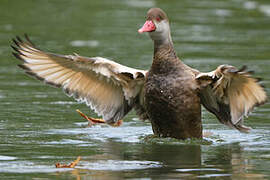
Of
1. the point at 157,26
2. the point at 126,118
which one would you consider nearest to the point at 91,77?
the point at 157,26

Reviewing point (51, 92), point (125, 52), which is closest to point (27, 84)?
point (51, 92)

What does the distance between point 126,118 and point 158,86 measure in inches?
82.8

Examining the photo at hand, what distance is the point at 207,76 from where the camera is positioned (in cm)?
993

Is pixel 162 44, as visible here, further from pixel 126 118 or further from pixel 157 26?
pixel 126 118

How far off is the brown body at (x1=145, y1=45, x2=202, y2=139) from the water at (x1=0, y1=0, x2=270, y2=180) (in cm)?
20

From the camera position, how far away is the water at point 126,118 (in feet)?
28.1

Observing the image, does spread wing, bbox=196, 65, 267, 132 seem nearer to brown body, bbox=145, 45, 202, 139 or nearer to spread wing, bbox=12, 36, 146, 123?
brown body, bbox=145, 45, 202, 139

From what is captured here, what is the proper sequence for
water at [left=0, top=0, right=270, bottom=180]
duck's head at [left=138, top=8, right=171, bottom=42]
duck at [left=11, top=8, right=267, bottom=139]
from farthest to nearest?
duck's head at [left=138, top=8, right=171, bottom=42]
duck at [left=11, top=8, right=267, bottom=139]
water at [left=0, top=0, right=270, bottom=180]

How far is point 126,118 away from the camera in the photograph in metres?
12.1

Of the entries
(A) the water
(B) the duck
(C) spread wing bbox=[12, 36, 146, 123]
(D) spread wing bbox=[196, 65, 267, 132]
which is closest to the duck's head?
(B) the duck

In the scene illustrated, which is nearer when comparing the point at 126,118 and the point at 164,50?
the point at 164,50

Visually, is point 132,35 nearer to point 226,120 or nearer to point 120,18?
point 120,18

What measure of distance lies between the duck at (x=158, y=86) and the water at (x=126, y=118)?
1.04ft

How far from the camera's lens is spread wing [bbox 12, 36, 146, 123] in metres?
10.4
